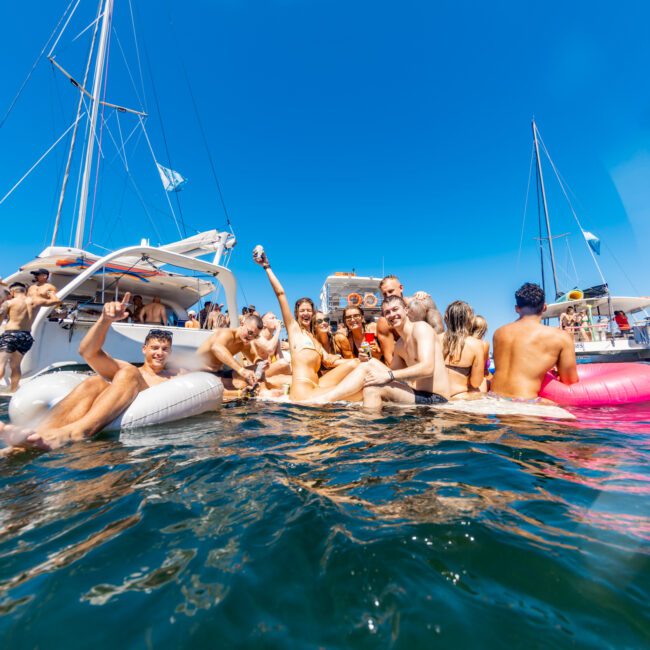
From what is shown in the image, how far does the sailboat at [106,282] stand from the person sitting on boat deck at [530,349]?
516 cm

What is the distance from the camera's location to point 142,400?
3.50 metres

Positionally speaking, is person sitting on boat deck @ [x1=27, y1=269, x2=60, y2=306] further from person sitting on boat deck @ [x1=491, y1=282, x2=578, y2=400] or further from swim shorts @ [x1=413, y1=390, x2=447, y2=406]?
person sitting on boat deck @ [x1=491, y1=282, x2=578, y2=400]

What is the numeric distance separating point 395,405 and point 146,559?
363cm

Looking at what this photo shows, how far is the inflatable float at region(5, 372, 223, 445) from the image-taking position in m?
3.02

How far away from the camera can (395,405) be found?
4.52m

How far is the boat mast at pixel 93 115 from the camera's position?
1259 cm

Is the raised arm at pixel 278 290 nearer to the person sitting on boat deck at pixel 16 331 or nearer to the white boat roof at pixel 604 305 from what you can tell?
the person sitting on boat deck at pixel 16 331

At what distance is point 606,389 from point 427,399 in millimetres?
2158

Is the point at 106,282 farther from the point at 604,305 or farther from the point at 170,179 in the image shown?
the point at 604,305

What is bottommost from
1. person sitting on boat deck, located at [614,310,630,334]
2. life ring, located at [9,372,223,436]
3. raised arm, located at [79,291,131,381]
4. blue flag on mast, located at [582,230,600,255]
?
life ring, located at [9,372,223,436]

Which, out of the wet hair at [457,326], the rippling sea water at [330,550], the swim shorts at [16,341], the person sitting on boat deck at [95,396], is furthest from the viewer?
the swim shorts at [16,341]

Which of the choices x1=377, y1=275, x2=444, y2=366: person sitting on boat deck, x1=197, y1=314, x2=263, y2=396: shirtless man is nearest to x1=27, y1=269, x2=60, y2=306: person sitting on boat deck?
x1=197, y1=314, x2=263, y2=396: shirtless man

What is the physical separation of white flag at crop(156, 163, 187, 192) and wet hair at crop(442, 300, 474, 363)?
726 inches

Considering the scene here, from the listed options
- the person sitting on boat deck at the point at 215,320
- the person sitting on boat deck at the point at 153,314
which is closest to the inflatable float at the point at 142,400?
the person sitting on boat deck at the point at 153,314
